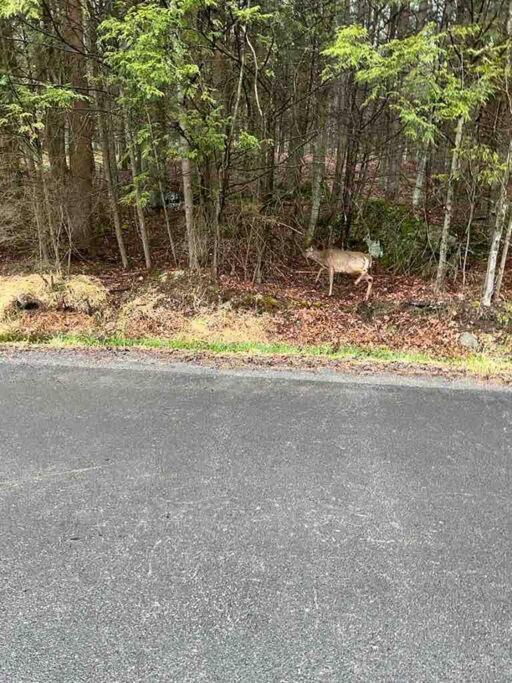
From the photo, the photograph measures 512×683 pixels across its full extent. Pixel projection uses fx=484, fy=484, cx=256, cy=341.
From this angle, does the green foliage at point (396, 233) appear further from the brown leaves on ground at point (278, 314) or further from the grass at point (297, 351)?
the grass at point (297, 351)

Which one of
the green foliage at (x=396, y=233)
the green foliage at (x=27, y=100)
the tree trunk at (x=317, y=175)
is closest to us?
the green foliage at (x=27, y=100)

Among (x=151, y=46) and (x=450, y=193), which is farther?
(x=450, y=193)

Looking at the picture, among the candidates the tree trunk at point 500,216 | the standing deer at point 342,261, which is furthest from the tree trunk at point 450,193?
the standing deer at point 342,261

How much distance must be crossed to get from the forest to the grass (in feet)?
2.86

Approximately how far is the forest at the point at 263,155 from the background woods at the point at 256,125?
49mm

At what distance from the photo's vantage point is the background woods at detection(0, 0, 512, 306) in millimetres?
7184

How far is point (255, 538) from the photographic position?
9.09 feet

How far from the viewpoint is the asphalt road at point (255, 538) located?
2.10 m

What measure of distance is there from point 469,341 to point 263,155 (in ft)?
18.3

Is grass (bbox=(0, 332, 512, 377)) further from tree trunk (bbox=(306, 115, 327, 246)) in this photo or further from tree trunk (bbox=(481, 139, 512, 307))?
tree trunk (bbox=(306, 115, 327, 246))

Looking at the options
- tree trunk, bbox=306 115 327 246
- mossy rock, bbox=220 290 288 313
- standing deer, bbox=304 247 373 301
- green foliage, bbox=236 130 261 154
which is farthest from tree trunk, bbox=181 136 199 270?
tree trunk, bbox=306 115 327 246

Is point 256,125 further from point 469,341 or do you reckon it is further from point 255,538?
point 255,538

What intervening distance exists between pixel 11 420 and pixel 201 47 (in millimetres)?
6586

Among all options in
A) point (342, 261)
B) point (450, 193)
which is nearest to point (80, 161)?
point (342, 261)
